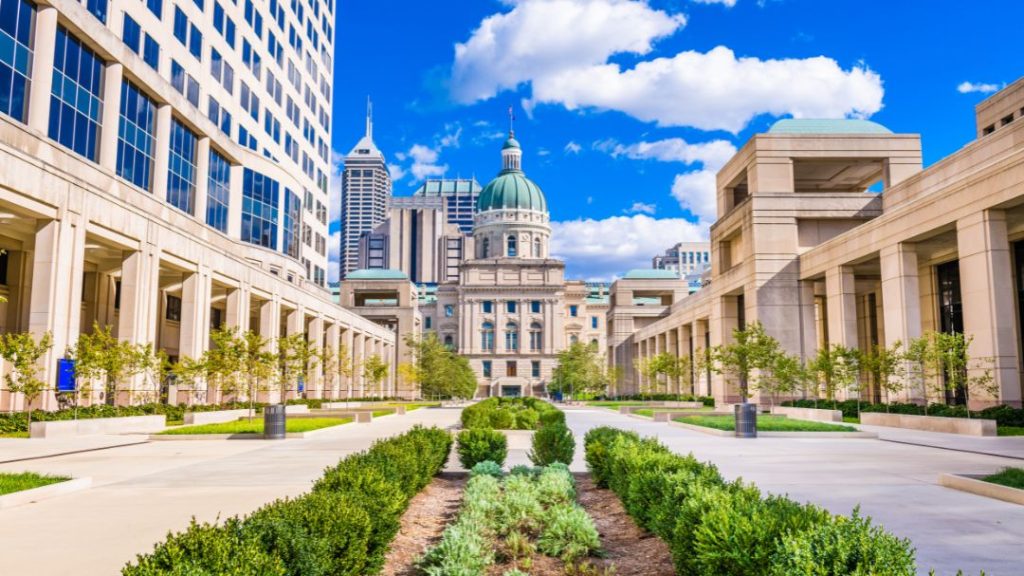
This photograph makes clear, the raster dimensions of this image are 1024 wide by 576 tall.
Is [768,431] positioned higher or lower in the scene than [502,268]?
lower

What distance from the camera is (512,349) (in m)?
127

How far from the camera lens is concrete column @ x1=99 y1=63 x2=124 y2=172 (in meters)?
35.9

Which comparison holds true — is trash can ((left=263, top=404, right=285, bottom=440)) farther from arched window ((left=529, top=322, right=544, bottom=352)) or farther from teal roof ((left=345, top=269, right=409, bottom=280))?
arched window ((left=529, top=322, right=544, bottom=352))

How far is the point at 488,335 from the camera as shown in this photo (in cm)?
12769

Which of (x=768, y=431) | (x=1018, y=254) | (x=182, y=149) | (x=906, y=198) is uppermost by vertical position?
(x=182, y=149)

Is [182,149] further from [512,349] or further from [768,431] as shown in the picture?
[512,349]

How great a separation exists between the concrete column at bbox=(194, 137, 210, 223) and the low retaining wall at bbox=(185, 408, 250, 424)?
640 inches

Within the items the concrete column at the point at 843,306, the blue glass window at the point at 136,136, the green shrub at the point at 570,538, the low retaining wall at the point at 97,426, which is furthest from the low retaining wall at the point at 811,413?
the blue glass window at the point at 136,136

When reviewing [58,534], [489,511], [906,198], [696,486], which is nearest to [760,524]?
[696,486]

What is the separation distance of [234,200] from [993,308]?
45.8 metres

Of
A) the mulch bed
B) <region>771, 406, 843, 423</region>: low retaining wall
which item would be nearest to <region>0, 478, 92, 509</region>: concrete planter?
the mulch bed

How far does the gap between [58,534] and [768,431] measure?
78.3 feet

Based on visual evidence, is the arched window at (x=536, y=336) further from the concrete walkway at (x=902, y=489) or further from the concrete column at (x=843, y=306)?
the concrete walkway at (x=902, y=489)

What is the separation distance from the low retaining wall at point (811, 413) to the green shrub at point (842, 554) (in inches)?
1230
